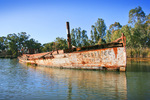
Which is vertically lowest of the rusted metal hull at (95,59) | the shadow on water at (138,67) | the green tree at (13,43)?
the shadow on water at (138,67)

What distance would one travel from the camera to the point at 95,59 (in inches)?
457

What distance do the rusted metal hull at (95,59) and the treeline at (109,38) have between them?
18.2 meters

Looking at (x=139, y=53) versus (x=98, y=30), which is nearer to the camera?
(x=139, y=53)

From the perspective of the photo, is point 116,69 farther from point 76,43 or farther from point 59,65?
point 76,43

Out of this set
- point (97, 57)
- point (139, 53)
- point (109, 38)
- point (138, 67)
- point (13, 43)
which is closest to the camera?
point (97, 57)

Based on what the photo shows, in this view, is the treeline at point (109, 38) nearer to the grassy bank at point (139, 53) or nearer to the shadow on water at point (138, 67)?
the grassy bank at point (139, 53)

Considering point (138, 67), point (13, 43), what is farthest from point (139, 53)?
point (13, 43)

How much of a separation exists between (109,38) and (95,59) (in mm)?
31815

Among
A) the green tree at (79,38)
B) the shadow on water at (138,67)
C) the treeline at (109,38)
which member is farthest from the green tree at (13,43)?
the shadow on water at (138,67)

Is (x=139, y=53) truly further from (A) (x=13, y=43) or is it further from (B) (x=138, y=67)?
(A) (x=13, y=43)

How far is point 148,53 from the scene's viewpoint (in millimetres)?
25359

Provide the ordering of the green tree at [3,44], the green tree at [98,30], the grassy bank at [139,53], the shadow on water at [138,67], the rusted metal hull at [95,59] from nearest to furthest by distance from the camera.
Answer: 1. the rusted metal hull at [95,59]
2. the shadow on water at [138,67]
3. the grassy bank at [139,53]
4. the green tree at [98,30]
5. the green tree at [3,44]

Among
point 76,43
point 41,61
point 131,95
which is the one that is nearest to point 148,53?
point 41,61

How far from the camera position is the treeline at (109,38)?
30500mm
